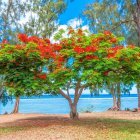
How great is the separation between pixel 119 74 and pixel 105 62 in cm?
190

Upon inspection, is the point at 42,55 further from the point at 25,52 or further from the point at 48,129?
the point at 48,129

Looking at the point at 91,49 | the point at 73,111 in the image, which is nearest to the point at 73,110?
the point at 73,111

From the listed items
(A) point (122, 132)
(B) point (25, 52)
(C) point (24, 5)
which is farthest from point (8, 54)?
(C) point (24, 5)

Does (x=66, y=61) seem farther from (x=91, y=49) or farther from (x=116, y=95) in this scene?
(x=116, y=95)

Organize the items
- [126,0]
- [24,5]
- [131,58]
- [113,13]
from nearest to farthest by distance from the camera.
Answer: [131,58] < [126,0] < [24,5] < [113,13]

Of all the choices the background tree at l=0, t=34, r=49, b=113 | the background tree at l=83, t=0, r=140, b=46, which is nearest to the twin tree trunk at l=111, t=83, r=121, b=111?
the background tree at l=83, t=0, r=140, b=46

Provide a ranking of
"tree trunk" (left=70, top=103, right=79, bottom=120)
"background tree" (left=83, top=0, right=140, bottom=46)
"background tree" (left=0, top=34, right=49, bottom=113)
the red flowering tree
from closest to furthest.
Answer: the red flowering tree → "background tree" (left=0, top=34, right=49, bottom=113) → "tree trunk" (left=70, top=103, right=79, bottom=120) → "background tree" (left=83, top=0, right=140, bottom=46)

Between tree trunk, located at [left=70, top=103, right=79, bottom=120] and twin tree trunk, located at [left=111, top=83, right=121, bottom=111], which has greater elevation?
twin tree trunk, located at [left=111, top=83, right=121, bottom=111]

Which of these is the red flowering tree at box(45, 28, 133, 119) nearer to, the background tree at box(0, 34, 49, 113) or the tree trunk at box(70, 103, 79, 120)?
the background tree at box(0, 34, 49, 113)

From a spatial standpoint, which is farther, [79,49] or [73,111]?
[73,111]

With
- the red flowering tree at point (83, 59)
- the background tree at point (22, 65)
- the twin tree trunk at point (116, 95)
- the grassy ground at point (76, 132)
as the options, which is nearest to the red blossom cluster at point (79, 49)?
the red flowering tree at point (83, 59)

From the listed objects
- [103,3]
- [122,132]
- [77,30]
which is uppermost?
[103,3]

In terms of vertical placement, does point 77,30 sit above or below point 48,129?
above

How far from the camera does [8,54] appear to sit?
13.7m
